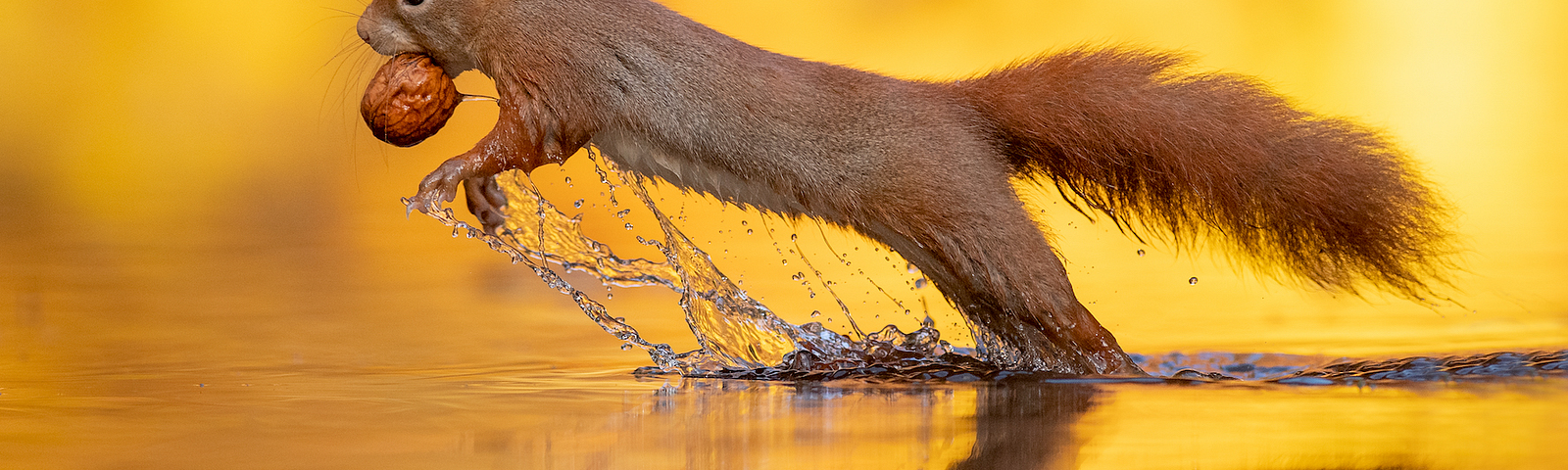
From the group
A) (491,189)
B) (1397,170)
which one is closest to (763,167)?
(491,189)

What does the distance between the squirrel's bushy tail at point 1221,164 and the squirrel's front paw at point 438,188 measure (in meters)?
1.37

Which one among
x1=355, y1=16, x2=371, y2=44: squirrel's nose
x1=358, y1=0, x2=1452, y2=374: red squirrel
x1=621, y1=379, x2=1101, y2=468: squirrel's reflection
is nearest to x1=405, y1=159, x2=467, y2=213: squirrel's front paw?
x1=358, y1=0, x2=1452, y2=374: red squirrel

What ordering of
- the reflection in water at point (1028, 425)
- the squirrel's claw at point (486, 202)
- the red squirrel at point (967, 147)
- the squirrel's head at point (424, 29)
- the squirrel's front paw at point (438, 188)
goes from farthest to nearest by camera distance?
the squirrel's claw at point (486, 202), the squirrel's head at point (424, 29), the red squirrel at point (967, 147), the squirrel's front paw at point (438, 188), the reflection in water at point (1028, 425)

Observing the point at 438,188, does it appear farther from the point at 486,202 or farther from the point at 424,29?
the point at 424,29

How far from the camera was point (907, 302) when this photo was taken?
222 inches

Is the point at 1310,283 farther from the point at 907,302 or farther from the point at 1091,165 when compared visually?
the point at 907,302

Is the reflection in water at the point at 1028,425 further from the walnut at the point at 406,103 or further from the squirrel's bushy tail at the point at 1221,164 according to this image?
the walnut at the point at 406,103

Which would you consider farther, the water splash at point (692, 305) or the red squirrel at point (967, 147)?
the water splash at point (692, 305)

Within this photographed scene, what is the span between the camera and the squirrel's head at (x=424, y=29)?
393cm

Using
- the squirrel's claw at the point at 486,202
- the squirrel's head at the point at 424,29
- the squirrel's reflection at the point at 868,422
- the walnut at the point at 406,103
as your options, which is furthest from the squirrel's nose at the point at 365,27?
the squirrel's reflection at the point at 868,422

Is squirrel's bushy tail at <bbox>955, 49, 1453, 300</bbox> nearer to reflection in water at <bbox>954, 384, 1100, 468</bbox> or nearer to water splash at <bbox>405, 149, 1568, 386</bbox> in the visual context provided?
water splash at <bbox>405, 149, 1568, 386</bbox>

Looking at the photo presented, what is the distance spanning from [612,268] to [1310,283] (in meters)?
2.03

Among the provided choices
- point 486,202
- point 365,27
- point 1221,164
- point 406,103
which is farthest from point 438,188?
point 1221,164

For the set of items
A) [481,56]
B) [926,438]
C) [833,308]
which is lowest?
[926,438]
